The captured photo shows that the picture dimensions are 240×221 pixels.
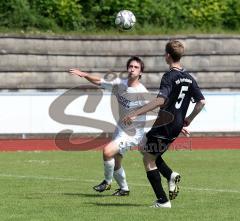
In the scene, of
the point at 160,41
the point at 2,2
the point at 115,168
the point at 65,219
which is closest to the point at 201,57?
the point at 160,41

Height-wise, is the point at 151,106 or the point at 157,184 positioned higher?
the point at 151,106

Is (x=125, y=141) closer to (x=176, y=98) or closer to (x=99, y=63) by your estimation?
(x=176, y=98)

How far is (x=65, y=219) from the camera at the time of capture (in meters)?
9.91

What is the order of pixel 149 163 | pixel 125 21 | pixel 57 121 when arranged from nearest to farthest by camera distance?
pixel 149 163, pixel 125 21, pixel 57 121

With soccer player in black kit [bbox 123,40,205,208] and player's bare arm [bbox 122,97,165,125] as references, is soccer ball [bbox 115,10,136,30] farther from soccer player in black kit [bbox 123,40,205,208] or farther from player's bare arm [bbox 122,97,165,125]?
player's bare arm [bbox 122,97,165,125]

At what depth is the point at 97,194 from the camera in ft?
42.5

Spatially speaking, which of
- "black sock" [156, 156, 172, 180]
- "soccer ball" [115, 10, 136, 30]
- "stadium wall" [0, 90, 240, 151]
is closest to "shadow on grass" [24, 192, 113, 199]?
"black sock" [156, 156, 172, 180]

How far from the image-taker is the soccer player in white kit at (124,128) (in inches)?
488

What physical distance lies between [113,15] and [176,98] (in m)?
23.3

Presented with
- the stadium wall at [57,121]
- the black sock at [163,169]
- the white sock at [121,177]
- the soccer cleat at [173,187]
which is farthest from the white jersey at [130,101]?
the stadium wall at [57,121]

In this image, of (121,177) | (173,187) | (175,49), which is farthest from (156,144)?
(121,177)

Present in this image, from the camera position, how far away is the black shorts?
1088 centimetres

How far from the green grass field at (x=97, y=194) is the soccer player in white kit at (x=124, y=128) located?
36 centimetres

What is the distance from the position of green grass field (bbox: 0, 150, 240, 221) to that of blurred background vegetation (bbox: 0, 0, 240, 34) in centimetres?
1170
